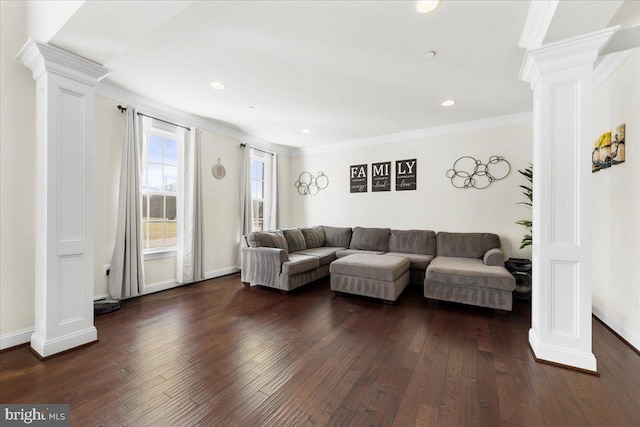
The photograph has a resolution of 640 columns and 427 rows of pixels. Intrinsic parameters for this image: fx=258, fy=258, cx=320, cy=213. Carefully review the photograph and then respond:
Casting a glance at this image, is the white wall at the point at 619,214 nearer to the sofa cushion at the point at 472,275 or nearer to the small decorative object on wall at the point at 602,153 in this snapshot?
the small decorative object on wall at the point at 602,153

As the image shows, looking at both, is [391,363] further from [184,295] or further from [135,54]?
[135,54]

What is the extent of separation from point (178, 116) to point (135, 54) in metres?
1.56

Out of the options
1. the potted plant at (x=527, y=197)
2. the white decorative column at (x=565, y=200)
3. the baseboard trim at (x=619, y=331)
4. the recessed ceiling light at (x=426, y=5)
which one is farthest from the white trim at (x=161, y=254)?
the baseboard trim at (x=619, y=331)

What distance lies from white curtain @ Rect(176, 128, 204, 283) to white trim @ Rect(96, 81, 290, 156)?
Answer: 201 mm

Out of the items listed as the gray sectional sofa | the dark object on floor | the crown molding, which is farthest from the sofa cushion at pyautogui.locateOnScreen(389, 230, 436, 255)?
the dark object on floor

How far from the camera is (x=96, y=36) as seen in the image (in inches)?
77.0

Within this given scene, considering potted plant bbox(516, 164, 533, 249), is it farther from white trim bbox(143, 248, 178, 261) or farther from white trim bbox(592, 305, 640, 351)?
white trim bbox(143, 248, 178, 261)

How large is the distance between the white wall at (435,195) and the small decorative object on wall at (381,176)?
0.38ft

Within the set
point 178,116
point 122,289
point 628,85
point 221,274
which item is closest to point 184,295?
point 122,289

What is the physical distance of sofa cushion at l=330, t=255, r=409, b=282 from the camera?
3.30m

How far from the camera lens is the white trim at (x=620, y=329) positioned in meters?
2.17

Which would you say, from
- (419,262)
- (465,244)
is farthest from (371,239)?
(465,244)

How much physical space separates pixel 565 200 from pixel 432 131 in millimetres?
3034

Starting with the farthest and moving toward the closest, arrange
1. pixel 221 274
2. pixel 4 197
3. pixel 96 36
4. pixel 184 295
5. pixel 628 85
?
pixel 221 274 → pixel 184 295 → pixel 628 85 → pixel 4 197 → pixel 96 36
